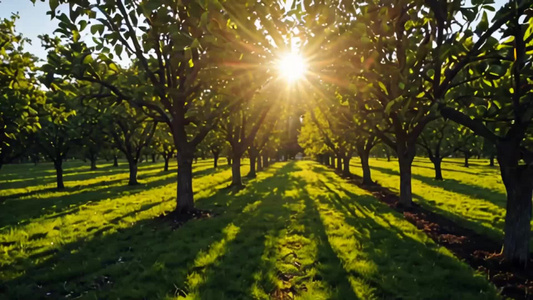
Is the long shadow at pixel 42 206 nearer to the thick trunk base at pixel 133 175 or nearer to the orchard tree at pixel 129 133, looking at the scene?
the thick trunk base at pixel 133 175

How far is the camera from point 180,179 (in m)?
14.4

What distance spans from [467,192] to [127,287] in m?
24.3

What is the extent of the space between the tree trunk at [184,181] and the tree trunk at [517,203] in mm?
11594

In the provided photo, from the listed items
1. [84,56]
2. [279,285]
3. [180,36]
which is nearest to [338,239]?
[279,285]

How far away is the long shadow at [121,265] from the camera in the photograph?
6.94 metres

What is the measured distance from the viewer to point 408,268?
314 inches

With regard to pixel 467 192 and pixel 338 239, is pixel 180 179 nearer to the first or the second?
pixel 338 239

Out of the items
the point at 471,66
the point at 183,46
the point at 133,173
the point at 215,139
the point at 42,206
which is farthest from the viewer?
the point at 215,139

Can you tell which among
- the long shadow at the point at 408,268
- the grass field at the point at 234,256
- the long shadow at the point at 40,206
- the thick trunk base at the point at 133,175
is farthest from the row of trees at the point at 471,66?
the thick trunk base at the point at 133,175

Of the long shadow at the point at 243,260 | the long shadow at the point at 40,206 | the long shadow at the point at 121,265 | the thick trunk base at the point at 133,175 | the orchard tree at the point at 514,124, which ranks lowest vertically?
the long shadow at the point at 40,206

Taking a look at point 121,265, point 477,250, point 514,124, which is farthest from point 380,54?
point 121,265

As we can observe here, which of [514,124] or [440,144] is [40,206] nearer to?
[514,124]

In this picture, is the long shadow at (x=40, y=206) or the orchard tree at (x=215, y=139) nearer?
the long shadow at (x=40, y=206)

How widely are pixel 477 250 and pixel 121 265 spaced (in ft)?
33.7
